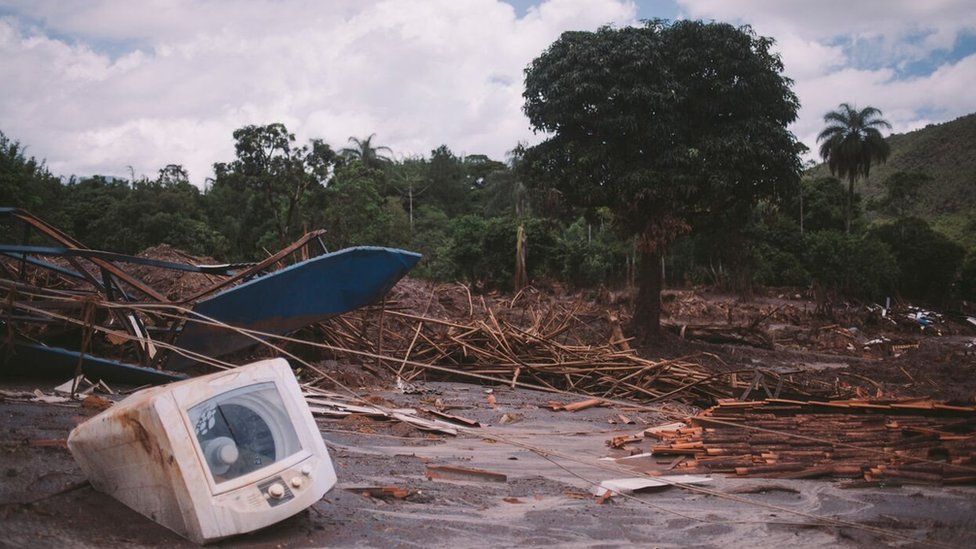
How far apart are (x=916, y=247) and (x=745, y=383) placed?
32.3 meters

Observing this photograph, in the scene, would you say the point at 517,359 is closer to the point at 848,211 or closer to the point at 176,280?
the point at 176,280

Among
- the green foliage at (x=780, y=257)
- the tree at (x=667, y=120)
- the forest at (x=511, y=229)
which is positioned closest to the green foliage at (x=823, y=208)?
the forest at (x=511, y=229)

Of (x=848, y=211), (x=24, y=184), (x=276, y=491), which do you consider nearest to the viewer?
(x=276, y=491)

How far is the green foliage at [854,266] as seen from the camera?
→ 33.5 meters

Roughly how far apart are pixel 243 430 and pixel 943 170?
72827 millimetres

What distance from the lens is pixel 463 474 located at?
5293 mm

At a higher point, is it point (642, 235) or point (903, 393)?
point (642, 235)

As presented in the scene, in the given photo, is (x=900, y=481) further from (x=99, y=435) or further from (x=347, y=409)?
(x=99, y=435)

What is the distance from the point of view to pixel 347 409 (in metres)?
7.04

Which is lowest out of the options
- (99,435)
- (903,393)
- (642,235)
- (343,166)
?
(903,393)

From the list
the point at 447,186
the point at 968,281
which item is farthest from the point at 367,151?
the point at 968,281

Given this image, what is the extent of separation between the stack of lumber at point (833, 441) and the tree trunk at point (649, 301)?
38.0 feet

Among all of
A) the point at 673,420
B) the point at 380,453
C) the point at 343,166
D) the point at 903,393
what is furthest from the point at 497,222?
the point at 380,453

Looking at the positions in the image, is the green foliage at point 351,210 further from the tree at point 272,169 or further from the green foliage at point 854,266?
the green foliage at point 854,266
